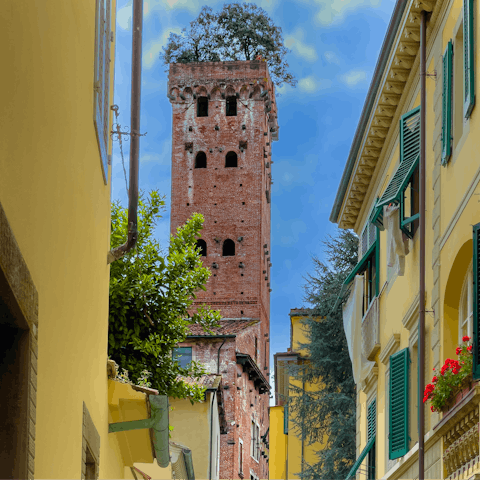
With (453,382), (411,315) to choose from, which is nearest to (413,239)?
(411,315)

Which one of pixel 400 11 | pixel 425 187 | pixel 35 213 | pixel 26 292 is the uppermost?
pixel 400 11

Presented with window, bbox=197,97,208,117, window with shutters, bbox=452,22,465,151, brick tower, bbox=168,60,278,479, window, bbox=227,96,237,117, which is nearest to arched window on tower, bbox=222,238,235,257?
brick tower, bbox=168,60,278,479

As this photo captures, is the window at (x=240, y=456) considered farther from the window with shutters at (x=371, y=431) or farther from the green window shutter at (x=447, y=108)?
the green window shutter at (x=447, y=108)

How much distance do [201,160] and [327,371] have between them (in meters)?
25.5

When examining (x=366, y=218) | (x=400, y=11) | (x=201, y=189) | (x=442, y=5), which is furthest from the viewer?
(x=201, y=189)

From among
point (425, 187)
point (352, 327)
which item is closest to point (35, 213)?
point (425, 187)

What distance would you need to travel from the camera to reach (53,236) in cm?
459

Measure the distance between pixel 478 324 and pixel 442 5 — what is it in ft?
14.7

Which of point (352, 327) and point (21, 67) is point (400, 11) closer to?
point (352, 327)

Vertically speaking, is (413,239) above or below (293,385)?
above

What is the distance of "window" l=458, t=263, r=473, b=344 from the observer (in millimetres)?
8391

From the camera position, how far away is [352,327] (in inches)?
575

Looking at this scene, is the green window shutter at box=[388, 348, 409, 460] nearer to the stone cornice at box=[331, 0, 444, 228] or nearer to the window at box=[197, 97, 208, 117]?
the stone cornice at box=[331, 0, 444, 228]

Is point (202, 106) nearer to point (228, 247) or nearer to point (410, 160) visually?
point (228, 247)
